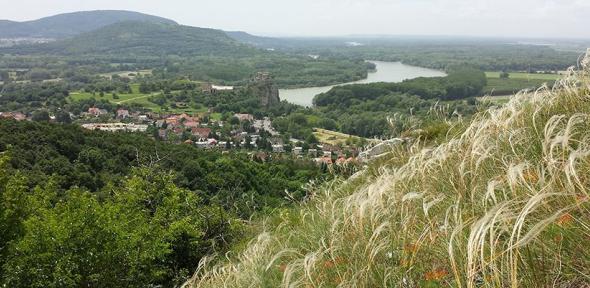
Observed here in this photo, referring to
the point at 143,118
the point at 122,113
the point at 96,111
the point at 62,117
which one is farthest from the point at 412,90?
the point at 62,117

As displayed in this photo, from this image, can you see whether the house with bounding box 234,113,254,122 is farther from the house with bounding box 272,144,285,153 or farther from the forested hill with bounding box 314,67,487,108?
the house with bounding box 272,144,285,153

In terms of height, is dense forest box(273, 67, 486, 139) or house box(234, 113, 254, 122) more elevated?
dense forest box(273, 67, 486, 139)

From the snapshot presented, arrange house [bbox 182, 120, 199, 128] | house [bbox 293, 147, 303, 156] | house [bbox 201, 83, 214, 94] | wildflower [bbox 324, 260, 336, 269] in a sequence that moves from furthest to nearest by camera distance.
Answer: house [bbox 201, 83, 214, 94]
house [bbox 182, 120, 199, 128]
house [bbox 293, 147, 303, 156]
wildflower [bbox 324, 260, 336, 269]

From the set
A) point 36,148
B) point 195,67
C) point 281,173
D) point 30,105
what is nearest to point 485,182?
point 281,173

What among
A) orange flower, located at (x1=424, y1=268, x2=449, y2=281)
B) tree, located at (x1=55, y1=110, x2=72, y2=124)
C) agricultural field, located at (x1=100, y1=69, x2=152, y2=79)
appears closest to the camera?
orange flower, located at (x1=424, y1=268, x2=449, y2=281)

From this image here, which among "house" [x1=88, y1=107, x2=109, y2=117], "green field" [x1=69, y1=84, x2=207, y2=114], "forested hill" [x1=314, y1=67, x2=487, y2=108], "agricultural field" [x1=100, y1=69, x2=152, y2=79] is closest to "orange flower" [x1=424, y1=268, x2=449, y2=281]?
"forested hill" [x1=314, y1=67, x2=487, y2=108]

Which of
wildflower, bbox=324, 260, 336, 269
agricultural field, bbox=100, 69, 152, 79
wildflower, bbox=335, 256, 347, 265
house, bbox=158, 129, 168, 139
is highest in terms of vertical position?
wildflower, bbox=335, 256, 347, 265
